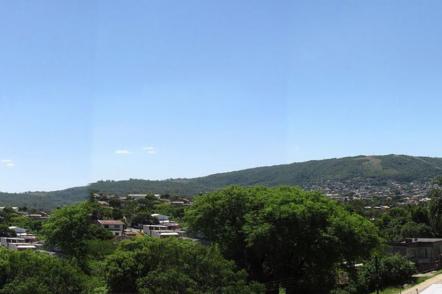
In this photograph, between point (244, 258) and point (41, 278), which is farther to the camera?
point (244, 258)

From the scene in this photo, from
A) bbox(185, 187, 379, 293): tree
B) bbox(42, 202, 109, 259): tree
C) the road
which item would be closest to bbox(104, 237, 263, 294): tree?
bbox(185, 187, 379, 293): tree

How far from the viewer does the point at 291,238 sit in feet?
92.1

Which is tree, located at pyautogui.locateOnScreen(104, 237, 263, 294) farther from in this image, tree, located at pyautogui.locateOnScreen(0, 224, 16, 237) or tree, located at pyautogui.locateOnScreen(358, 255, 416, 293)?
tree, located at pyautogui.locateOnScreen(0, 224, 16, 237)

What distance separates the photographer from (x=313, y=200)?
31641 mm

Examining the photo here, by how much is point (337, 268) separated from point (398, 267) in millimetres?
9558

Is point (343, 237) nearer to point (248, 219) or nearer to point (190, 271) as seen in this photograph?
point (248, 219)

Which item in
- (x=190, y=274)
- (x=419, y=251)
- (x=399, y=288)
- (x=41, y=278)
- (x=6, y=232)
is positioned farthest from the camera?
(x=6, y=232)

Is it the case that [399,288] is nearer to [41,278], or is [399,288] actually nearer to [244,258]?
[244,258]

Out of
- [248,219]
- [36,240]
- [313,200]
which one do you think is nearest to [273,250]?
[248,219]

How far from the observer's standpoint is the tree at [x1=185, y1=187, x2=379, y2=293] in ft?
91.0

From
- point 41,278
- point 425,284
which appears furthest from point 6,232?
point 41,278

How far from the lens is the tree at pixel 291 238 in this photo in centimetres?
2775

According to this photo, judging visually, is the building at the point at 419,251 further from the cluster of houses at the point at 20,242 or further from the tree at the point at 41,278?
the cluster of houses at the point at 20,242

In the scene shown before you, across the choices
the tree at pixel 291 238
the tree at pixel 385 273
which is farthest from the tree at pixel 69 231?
the tree at pixel 385 273
